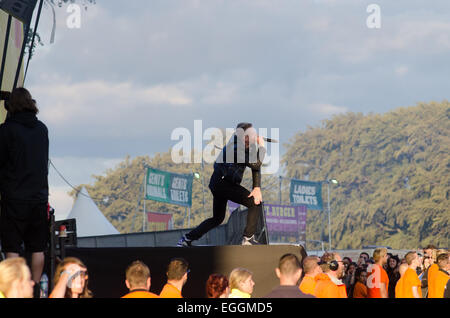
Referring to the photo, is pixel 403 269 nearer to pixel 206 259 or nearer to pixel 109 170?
pixel 206 259

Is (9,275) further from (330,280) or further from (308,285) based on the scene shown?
(330,280)

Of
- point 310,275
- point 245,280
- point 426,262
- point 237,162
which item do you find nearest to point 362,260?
point 426,262

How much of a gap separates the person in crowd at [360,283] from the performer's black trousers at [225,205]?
1.62m

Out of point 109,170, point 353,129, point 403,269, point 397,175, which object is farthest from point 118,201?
point 403,269

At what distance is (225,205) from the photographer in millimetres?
7797

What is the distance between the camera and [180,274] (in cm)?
549

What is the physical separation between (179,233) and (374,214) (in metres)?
44.6

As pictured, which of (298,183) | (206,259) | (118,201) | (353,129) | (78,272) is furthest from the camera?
(118,201)

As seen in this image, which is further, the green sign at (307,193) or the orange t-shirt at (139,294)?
the green sign at (307,193)

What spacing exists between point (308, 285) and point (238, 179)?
5.73ft

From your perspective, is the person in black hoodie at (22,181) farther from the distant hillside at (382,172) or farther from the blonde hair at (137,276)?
the distant hillside at (382,172)

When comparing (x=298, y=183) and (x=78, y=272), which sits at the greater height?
(x=298, y=183)

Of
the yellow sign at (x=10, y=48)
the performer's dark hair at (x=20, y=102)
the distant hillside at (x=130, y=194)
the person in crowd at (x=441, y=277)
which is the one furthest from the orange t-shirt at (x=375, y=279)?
the distant hillside at (x=130, y=194)

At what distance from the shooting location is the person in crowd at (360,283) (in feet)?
27.6
